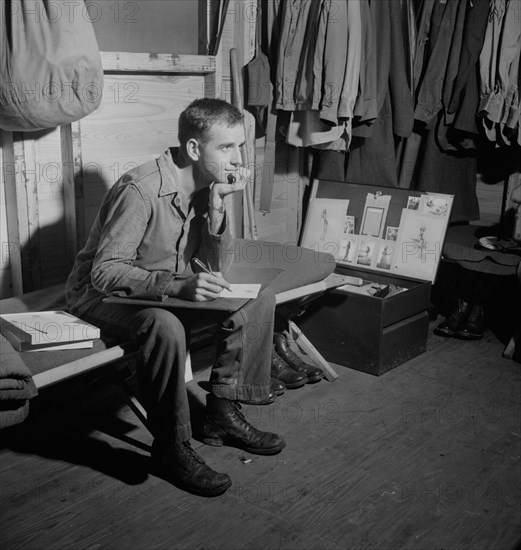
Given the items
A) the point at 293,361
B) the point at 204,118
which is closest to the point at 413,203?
the point at 293,361

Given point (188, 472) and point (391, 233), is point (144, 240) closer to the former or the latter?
point (188, 472)

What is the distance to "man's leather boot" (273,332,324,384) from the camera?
3.17 metres

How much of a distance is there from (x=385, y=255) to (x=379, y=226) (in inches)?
5.7

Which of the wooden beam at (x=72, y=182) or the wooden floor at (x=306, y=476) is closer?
the wooden floor at (x=306, y=476)

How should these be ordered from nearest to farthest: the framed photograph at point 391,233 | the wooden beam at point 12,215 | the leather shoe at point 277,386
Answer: the wooden beam at point 12,215 < the leather shoe at point 277,386 < the framed photograph at point 391,233

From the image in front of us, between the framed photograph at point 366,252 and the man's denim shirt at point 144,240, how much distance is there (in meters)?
1.15

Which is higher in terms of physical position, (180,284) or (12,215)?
(12,215)

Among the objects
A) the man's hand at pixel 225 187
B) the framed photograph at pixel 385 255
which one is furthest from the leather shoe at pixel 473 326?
the man's hand at pixel 225 187

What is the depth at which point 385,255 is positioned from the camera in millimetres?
3682

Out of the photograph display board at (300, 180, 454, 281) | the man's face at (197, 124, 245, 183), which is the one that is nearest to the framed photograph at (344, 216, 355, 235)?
the photograph display board at (300, 180, 454, 281)

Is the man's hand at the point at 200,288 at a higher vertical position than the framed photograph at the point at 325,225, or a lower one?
higher

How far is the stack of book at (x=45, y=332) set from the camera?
85.7 inches

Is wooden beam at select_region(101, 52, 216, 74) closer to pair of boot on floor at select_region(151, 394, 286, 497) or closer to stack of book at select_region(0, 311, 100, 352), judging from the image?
stack of book at select_region(0, 311, 100, 352)

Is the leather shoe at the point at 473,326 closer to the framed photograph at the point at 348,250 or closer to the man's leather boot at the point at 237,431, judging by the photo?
the framed photograph at the point at 348,250
